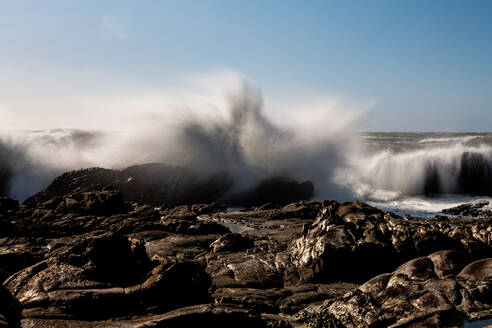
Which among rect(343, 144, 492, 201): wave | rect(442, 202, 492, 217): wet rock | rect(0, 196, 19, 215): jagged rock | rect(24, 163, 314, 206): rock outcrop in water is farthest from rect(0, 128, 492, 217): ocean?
rect(0, 196, 19, 215): jagged rock

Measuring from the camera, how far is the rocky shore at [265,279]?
766 cm

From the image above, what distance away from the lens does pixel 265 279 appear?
512 inches

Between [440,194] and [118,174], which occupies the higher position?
[118,174]

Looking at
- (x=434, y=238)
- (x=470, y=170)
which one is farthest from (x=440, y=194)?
(x=434, y=238)

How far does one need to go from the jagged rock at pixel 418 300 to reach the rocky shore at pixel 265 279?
1.0 inches

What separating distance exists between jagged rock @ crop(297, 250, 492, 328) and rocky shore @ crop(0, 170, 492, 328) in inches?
1.0

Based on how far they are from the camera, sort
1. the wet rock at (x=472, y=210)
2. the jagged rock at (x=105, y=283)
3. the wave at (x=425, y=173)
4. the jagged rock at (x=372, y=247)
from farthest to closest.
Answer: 1. the wave at (x=425, y=173)
2. the wet rock at (x=472, y=210)
3. the jagged rock at (x=372, y=247)
4. the jagged rock at (x=105, y=283)

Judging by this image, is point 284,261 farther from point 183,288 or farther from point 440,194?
point 440,194

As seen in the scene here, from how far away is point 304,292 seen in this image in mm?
11516

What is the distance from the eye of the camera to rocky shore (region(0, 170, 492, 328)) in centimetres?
766

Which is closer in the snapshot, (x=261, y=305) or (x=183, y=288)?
(x=183, y=288)

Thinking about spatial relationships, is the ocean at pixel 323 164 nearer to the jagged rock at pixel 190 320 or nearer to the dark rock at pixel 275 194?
the dark rock at pixel 275 194

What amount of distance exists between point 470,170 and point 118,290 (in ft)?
157

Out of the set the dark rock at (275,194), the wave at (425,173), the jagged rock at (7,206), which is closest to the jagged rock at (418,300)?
the jagged rock at (7,206)
